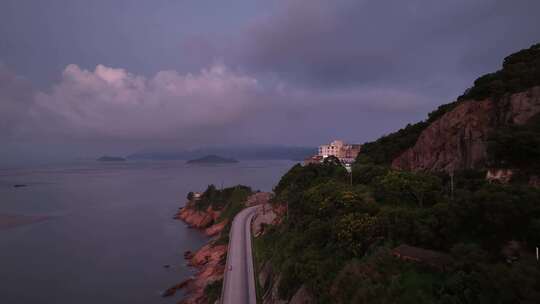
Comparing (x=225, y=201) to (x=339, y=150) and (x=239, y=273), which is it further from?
(x=339, y=150)

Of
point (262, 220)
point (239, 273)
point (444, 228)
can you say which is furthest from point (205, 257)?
point (444, 228)

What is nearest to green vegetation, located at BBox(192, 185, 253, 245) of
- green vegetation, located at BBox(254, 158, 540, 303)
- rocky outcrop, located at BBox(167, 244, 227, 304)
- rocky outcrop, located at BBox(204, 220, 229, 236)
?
rocky outcrop, located at BBox(204, 220, 229, 236)

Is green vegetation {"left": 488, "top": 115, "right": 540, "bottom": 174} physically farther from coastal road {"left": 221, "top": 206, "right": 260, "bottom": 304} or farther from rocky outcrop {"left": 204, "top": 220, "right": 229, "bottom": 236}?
rocky outcrop {"left": 204, "top": 220, "right": 229, "bottom": 236}

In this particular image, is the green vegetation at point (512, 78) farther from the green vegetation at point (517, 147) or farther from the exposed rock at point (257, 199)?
the exposed rock at point (257, 199)

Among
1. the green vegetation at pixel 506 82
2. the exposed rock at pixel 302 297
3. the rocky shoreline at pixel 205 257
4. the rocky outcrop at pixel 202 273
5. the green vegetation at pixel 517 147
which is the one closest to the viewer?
the exposed rock at pixel 302 297

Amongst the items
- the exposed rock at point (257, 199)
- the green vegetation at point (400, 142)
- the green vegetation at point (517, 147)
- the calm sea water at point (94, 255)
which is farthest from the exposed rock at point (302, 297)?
the exposed rock at point (257, 199)

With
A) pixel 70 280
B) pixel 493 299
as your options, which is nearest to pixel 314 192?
pixel 493 299
